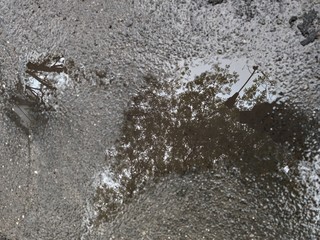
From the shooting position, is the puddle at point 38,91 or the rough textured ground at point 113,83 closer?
the rough textured ground at point 113,83

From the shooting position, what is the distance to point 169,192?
2725 millimetres

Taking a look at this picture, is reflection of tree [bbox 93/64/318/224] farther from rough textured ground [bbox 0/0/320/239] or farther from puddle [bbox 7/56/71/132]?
puddle [bbox 7/56/71/132]

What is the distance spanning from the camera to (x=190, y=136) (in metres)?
2.72

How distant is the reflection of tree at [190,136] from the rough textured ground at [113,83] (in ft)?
0.33

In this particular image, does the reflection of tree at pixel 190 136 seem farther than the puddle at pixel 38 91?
No

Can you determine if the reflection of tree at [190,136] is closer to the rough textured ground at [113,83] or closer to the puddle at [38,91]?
the rough textured ground at [113,83]

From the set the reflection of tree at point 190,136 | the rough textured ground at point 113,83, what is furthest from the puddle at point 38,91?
the reflection of tree at point 190,136

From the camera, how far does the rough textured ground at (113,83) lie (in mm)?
2631

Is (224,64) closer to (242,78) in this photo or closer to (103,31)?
(242,78)

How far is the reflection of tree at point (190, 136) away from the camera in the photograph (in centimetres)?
263

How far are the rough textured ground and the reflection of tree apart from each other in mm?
100

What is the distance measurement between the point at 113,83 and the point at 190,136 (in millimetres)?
642

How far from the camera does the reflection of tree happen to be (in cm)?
263

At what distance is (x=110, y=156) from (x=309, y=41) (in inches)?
58.1
